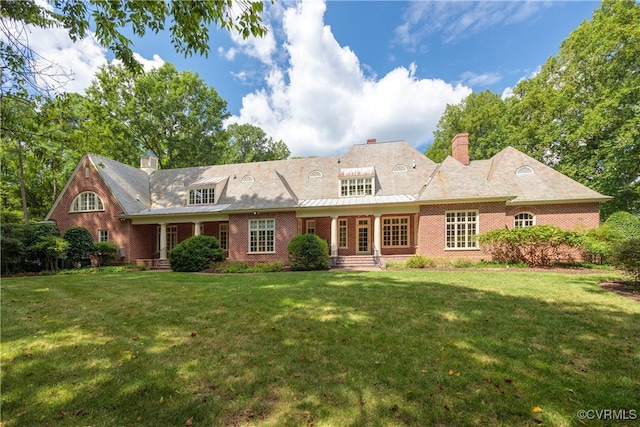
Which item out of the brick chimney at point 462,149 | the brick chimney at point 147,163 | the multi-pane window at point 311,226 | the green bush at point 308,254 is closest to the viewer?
the green bush at point 308,254

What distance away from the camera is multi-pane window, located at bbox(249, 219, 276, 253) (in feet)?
54.2

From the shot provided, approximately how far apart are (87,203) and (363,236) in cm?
1883

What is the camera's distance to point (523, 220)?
1565cm

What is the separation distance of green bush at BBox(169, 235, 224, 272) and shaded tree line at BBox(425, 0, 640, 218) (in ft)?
83.6

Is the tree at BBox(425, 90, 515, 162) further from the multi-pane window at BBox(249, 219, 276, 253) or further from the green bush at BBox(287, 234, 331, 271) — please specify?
the multi-pane window at BBox(249, 219, 276, 253)

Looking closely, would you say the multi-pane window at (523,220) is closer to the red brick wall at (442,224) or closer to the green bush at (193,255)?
the red brick wall at (442,224)

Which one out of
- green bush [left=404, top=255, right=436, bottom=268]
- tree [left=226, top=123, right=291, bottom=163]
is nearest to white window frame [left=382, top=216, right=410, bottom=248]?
green bush [left=404, top=255, right=436, bottom=268]

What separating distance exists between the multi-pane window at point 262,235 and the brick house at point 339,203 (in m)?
0.06

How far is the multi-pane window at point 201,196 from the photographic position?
64.3 feet

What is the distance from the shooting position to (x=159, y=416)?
8.66 feet

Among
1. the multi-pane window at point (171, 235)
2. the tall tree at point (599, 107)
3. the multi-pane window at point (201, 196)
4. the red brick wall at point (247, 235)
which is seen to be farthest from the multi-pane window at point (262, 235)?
the tall tree at point (599, 107)

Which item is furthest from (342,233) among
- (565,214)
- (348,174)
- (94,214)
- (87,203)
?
(87,203)

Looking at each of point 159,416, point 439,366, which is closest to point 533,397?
point 439,366

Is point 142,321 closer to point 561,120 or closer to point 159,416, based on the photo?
point 159,416
